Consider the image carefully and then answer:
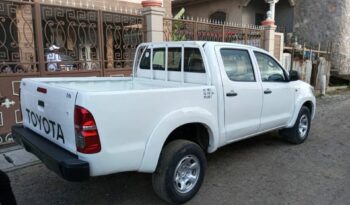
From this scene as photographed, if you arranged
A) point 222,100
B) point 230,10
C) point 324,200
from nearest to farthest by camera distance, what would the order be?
point 324,200 → point 222,100 → point 230,10

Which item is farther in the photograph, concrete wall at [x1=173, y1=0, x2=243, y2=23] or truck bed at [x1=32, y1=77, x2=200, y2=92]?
concrete wall at [x1=173, y1=0, x2=243, y2=23]

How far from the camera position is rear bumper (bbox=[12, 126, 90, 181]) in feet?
8.63

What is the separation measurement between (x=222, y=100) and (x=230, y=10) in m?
13.7

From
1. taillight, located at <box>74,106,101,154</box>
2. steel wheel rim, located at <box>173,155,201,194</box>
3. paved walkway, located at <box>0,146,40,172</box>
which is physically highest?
taillight, located at <box>74,106,101,154</box>

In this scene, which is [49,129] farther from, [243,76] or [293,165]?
[293,165]

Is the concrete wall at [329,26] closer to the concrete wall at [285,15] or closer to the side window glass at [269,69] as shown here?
the concrete wall at [285,15]

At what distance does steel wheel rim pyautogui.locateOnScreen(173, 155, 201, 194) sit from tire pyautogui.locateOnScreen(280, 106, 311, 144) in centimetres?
267

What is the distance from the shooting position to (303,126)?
580cm

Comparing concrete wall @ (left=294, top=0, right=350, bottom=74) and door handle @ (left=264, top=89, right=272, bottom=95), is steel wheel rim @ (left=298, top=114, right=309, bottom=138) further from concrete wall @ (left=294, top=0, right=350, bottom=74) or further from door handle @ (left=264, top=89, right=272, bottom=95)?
concrete wall @ (left=294, top=0, right=350, bottom=74)

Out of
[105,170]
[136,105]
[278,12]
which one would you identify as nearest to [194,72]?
[136,105]

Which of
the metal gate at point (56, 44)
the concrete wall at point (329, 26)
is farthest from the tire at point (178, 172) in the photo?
the concrete wall at point (329, 26)

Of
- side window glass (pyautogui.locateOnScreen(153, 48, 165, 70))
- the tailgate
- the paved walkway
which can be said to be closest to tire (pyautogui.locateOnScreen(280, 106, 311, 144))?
side window glass (pyautogui.locateOnScreen(153, 48, 165, 70))

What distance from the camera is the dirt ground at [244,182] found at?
3625mm

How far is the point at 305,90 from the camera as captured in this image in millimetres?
5664
